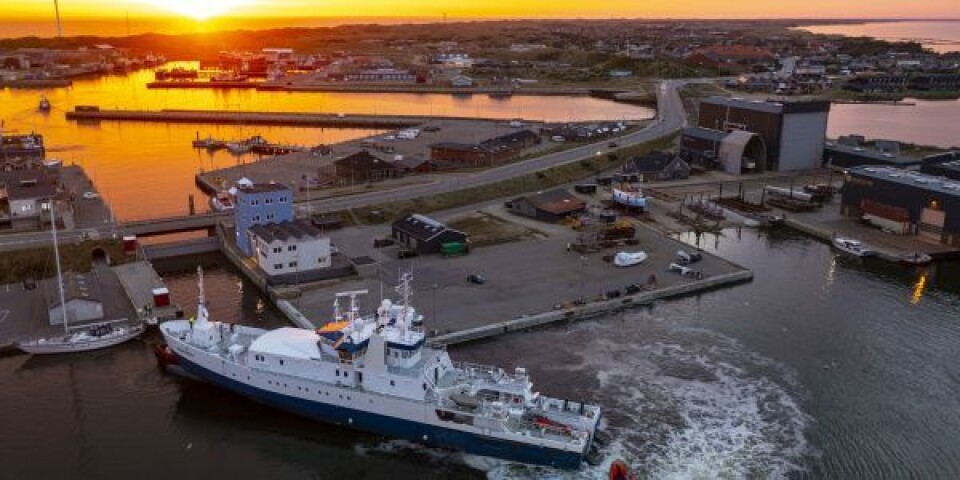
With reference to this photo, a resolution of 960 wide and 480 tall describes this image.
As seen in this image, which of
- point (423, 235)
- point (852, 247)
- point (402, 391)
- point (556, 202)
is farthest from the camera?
point (556, 202)

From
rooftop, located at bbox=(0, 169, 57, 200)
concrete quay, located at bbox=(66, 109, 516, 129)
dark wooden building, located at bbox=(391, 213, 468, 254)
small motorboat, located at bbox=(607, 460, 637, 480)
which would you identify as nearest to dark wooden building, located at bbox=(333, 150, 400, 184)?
dark wooden building, located at bbox=(391, 213, 468, 254)

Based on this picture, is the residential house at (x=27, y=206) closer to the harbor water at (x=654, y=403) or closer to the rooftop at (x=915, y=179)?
the harbor water at (x=654, y=403)

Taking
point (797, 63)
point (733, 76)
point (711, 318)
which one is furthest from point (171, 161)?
point (797, 63)

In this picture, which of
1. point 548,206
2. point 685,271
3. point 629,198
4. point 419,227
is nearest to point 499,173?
point 548,206

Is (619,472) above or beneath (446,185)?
beneath

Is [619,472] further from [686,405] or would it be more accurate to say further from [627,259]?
[627,259]

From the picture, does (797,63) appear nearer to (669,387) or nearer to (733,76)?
(733,76)
